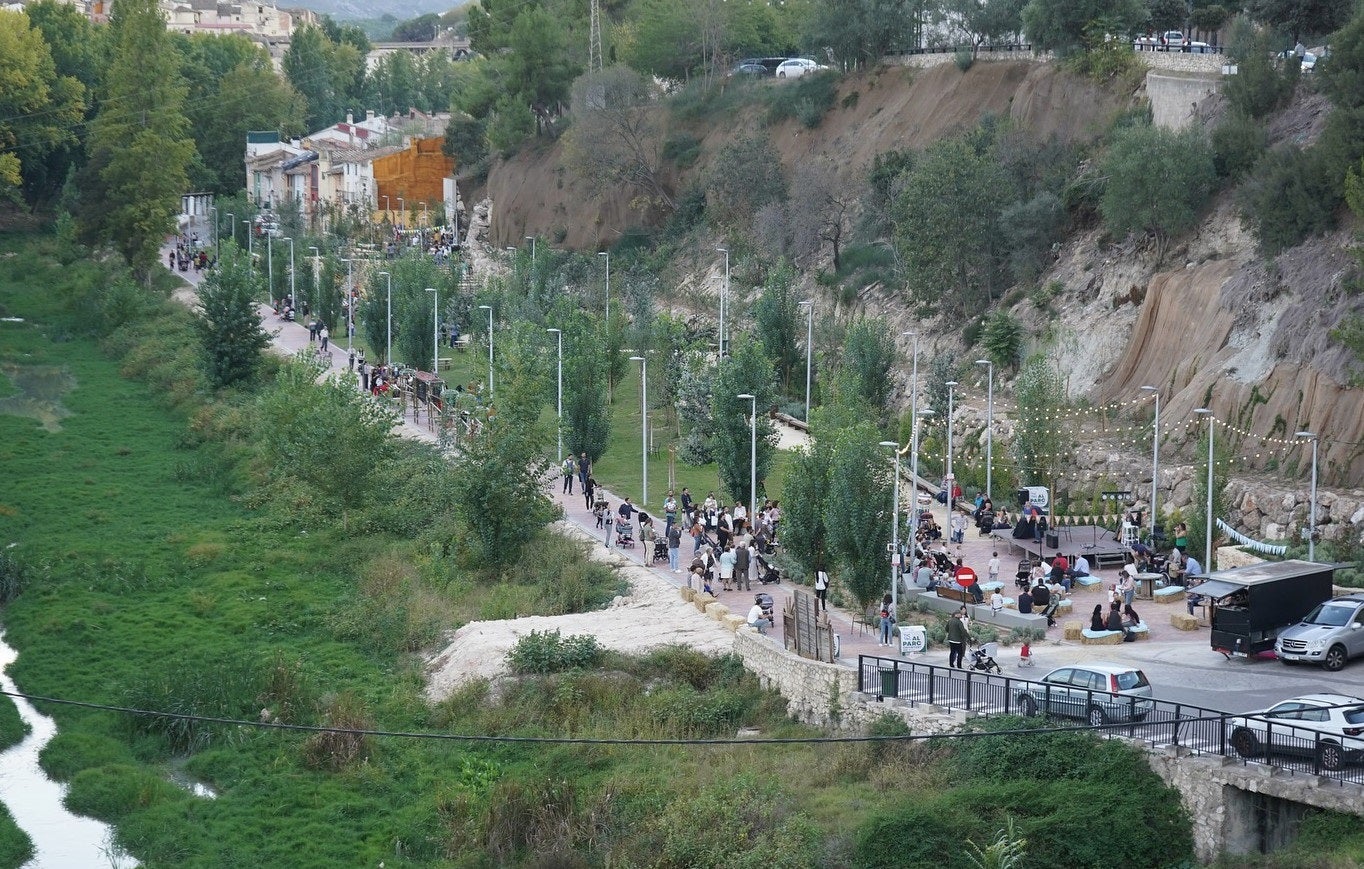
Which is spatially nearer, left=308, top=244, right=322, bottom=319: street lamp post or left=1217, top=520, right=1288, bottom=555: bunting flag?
left=1217, top=520, right=1288, bottom=555: bunting flag

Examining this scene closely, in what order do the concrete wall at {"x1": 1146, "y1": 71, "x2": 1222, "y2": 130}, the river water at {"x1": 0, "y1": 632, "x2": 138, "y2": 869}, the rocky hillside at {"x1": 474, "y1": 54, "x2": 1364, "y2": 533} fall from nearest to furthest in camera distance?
the river water at {"x1": 0, "y1": 632, "x2": 138, "y2": 869} < the rocky hillside at {"x1": 474, "y1": 54, "x2": 1364, "y2": 533} < the concrete wall at {"x1": 1146, "y1": 71, "x2": 1222, "y2": 130}

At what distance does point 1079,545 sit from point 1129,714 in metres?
13.1

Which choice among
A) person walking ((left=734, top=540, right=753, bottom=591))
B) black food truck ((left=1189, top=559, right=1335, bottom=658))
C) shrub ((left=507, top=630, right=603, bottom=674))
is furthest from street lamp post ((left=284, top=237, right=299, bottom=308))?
black food truck ((left=1189, top=559, right=1335, bottom=658))

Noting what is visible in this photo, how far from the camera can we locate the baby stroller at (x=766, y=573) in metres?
35.8

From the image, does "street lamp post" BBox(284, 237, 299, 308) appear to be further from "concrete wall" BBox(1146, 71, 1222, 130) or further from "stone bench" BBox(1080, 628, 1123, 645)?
"stone bench" BBox(1080, 628, 1123, 645)

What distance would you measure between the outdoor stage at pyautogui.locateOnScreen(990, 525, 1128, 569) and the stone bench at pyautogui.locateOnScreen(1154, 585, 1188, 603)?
118 inches

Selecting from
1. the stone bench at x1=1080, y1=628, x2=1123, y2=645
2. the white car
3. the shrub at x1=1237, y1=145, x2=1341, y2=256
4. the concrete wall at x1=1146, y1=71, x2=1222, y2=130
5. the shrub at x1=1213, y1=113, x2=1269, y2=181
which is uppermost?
the white car

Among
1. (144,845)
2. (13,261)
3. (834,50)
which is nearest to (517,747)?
(144,845)

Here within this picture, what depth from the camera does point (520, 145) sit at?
10181 cm

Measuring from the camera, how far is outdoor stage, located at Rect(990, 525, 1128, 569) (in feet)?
119

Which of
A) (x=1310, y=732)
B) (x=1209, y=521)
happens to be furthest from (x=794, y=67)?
(x=1310, y=732)

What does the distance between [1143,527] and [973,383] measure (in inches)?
635

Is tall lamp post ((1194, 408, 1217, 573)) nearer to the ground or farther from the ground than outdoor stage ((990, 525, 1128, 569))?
farther from the ground

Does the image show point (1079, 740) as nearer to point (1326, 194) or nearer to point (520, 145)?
point (1326, 194)
